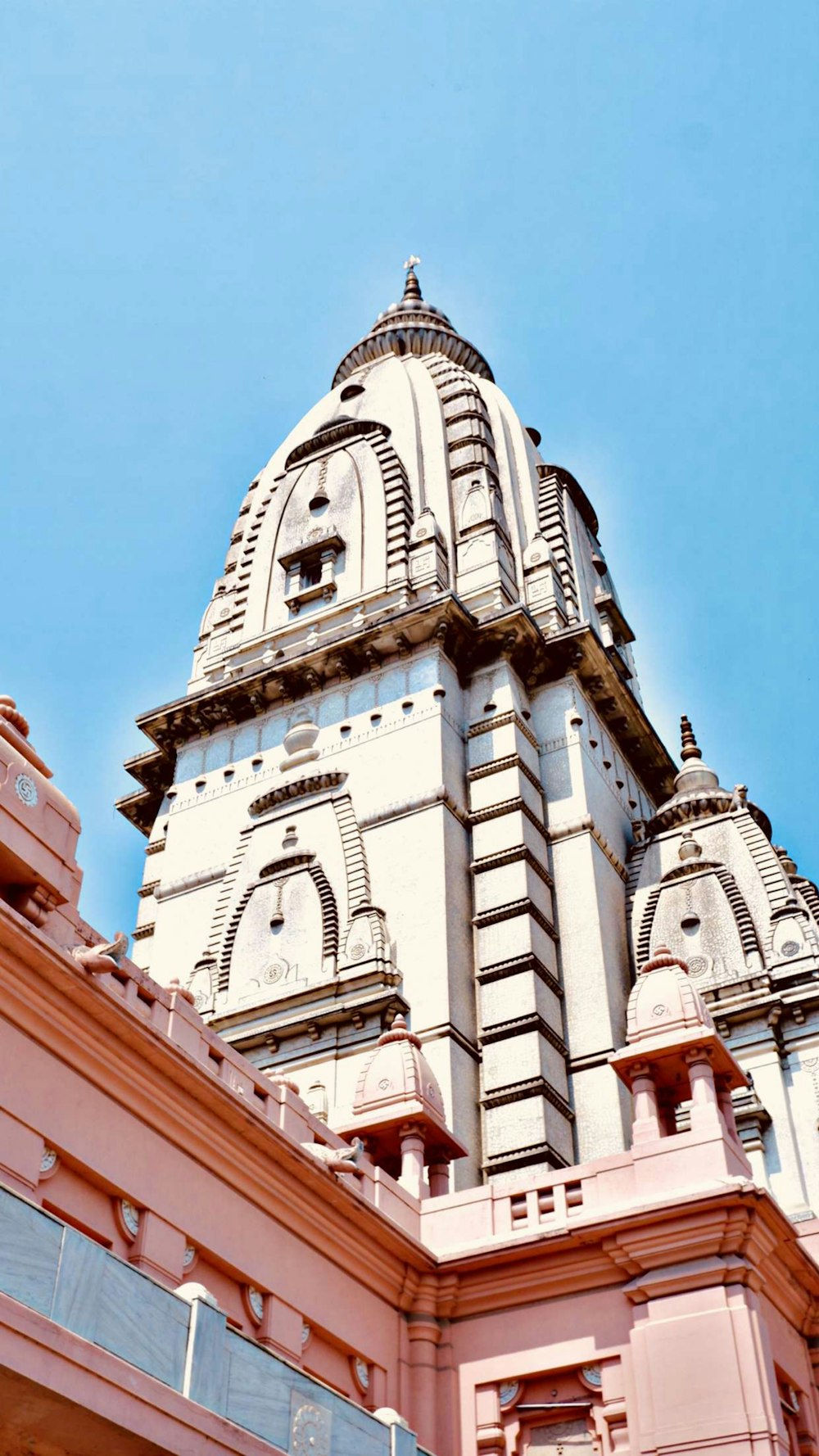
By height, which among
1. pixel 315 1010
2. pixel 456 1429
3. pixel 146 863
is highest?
pixel 146 863

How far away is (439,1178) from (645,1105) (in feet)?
9.06

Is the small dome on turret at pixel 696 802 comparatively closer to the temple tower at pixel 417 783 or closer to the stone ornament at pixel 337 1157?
the temple tower at pixel 417 783

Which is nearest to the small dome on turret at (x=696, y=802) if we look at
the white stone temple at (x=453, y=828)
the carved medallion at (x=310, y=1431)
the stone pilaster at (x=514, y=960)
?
the white stone temple at (x=453, y=828)

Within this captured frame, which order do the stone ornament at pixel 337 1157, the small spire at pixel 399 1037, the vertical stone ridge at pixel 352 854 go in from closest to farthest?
the stone ornament at pixel 337 1157 < the small spire at pixel 399 1037 < the vertical stone ridge at pixel 352 854

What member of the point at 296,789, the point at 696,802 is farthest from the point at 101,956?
the point at 696,802

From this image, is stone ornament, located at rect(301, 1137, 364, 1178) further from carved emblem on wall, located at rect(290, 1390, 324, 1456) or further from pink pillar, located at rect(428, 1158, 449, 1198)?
carved emblem on wall, located at rect(290, 1390, 324, 1456)

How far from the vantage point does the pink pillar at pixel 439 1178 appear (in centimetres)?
1616

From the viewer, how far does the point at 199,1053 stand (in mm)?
13133

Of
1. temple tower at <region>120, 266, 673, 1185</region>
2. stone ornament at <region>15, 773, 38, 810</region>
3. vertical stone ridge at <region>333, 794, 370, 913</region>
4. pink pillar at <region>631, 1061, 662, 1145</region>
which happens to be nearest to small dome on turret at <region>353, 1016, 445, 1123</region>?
pink pillar at <region>631, 1061, 662, 1145</region>

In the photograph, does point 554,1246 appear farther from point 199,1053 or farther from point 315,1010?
point 315,1010

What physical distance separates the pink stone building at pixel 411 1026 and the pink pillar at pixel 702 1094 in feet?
0.15

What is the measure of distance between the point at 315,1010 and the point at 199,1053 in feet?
32.5

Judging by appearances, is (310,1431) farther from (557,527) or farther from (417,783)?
(557,527)

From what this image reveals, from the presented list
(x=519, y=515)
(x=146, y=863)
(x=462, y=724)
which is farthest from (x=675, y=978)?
(x=519, y=515)
